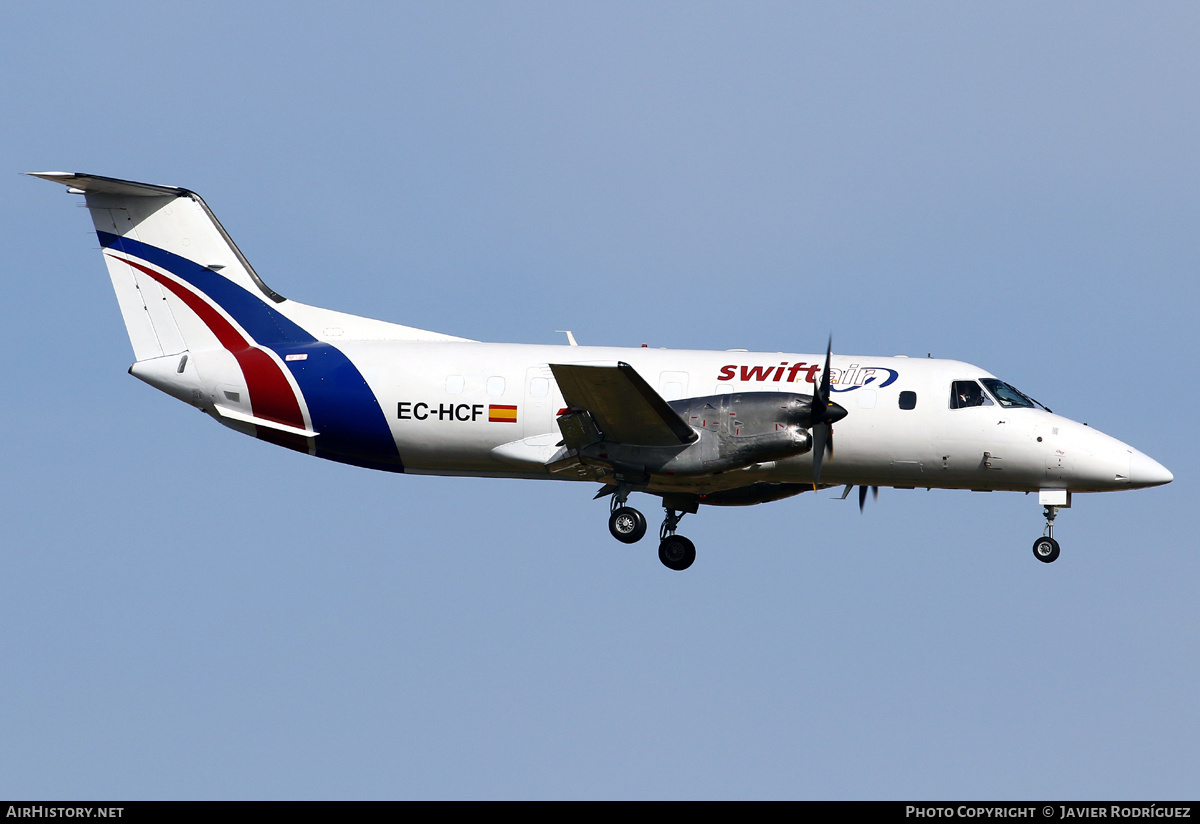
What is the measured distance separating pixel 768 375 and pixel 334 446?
8.60 metres

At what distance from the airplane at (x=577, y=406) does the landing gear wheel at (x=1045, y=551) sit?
27 millimetres

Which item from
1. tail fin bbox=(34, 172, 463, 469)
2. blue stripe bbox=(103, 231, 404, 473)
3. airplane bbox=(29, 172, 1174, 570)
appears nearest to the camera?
airplane bbox=(29, 172, 1174, 570)

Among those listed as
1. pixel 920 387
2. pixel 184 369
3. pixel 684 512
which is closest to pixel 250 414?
pixel 184 369

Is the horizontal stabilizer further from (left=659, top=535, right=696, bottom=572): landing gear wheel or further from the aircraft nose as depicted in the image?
the aircraft nose

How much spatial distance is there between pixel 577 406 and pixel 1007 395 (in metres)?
A: 8.31

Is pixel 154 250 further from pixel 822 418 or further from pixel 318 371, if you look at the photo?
pixel 822 418

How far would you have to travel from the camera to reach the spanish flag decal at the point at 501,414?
25953 mm

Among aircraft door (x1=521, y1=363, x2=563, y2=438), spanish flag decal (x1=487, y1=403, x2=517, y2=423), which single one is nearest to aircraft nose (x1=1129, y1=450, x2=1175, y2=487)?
aircraft door (x1=521, y1=363, x2=563, y2=438)

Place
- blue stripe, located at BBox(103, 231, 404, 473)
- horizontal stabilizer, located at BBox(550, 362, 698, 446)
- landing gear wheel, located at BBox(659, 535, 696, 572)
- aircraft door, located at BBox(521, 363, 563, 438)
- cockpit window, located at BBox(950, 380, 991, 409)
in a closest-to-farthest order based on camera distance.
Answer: horizontal stabilizer, located at BBox(550, 362, 698, 446), cockpit window, located at BBox(950, 380, 991, 409), aircraft door, located at BBox(521, 363, 563, 438), blue stripe, located at BBox(103, 231, 404, 473), landing gear wheel, located at BBox(659, 535, 696, 572)

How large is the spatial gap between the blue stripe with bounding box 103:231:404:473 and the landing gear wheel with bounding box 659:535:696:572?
559cm

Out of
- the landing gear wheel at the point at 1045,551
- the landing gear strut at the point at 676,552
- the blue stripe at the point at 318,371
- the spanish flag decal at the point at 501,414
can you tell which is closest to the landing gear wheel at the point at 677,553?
the landing gear strut at the point at 676,552

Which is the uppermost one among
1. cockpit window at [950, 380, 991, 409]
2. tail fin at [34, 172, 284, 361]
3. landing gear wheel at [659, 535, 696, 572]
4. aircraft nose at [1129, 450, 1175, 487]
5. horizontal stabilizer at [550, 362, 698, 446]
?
tail fin at [34, 172, 284, 361]

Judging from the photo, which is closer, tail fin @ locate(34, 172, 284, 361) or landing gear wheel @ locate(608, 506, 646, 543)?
landing gear wheel @ locate(608, 506, 646, 543)

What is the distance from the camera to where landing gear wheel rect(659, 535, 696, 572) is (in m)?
27.5
